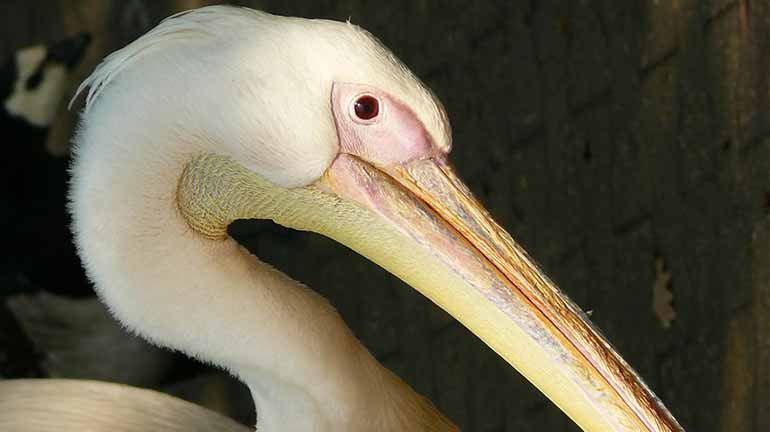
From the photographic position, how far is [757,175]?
2299mm

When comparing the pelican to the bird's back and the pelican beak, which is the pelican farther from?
the bird's back

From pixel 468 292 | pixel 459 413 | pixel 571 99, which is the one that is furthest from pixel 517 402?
pixel 468 292

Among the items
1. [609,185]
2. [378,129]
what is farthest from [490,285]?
[609,185]

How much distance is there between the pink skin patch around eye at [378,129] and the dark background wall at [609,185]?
0.92 m

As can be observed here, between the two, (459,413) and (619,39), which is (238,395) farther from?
(619,39)

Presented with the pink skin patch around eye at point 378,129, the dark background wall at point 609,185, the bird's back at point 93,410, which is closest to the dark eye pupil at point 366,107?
the pink skin patch around eye at point 378,129

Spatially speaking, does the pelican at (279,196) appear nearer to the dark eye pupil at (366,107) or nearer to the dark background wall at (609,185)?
the dark eye pupil at (366,107)

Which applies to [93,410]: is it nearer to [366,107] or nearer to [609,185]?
[366,107]

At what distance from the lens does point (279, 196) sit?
1.60 metres

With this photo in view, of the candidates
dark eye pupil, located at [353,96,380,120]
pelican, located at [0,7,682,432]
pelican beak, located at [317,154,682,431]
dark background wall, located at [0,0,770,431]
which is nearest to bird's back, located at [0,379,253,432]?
pelican, located at [0,7,682,432]

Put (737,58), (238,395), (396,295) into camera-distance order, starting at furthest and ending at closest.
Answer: (238,395), (396,295), (737,58)

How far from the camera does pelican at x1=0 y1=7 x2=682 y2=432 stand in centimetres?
150

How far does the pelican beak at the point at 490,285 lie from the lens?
1504mm

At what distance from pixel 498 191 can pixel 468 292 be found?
1299mm
